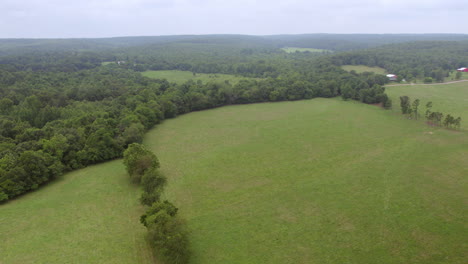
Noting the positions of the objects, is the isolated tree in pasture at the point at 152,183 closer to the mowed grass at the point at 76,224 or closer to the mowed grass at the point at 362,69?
the mowed grass at the point at 76,224

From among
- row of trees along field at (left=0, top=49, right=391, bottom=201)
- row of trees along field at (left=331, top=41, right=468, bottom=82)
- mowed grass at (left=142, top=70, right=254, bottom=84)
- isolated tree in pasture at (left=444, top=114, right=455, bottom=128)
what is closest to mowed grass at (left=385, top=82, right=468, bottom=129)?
isolated tree in pasture at (left=444, top=114, right=455, bottom=128)

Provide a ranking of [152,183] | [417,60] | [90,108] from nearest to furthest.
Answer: [152,183], [90,108], [417,60]

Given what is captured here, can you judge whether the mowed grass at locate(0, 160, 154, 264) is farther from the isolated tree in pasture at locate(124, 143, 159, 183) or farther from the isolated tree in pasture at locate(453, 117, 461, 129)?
the isolated tree in pasture at locate(453, 117, 461, 129)

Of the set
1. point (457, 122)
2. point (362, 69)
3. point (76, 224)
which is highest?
point (362, 69)

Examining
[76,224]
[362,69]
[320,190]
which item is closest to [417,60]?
[362,69]

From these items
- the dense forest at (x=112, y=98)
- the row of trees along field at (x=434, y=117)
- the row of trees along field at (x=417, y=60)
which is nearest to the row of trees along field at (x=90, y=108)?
the dense forest at (x=112, y=98)

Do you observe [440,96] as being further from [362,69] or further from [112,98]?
[112,98]
